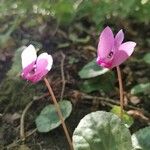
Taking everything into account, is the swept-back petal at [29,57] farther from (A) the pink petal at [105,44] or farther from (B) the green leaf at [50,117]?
(B) the green leaf at [50,117]

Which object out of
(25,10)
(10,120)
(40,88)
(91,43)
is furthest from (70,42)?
(10,120)

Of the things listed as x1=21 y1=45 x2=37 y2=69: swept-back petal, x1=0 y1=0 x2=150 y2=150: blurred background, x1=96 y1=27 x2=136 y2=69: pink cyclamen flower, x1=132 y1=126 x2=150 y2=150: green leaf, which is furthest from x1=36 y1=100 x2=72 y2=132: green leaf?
x1=96 y1=27 x2=136 y2=69: pink cyclamen flower

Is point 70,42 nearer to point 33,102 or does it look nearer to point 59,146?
point 33,102

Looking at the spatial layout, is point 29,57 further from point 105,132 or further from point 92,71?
point 92,71

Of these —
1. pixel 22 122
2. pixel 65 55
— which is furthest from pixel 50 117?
pixel 65 55

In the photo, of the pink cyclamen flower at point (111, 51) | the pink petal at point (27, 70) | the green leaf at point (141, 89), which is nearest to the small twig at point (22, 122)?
the green leaf at point (141, 89)

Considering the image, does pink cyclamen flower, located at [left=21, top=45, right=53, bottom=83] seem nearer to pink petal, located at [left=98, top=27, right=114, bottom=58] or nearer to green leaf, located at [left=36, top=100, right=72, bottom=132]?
pink petal, located at [left=98, top=27, right=114, bottom=58]
